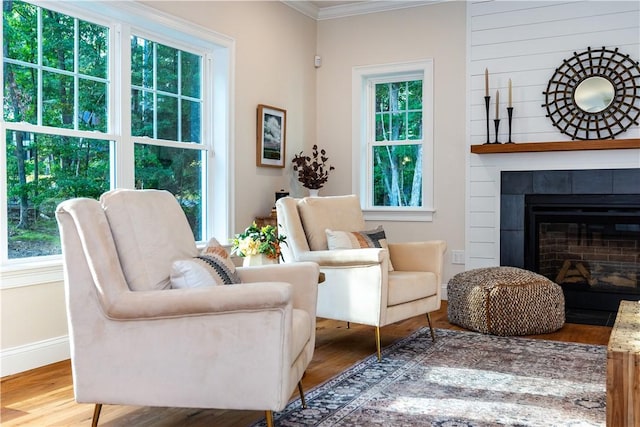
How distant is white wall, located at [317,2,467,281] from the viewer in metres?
5.36

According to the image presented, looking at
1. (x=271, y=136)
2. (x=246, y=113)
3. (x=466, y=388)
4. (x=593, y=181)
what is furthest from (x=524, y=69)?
(x=466, y=388)

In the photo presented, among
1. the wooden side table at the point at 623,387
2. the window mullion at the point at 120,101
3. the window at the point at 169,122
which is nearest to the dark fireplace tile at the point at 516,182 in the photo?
the window at the point at 169,122

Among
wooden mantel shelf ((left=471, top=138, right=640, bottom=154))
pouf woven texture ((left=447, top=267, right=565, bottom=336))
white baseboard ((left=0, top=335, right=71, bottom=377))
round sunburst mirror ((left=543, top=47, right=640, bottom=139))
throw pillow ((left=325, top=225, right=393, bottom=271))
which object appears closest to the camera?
white baseboard ((left=0, top=335, right=71, bottom=377))

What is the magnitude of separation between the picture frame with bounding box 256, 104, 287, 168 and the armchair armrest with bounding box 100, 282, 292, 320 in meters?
3.05

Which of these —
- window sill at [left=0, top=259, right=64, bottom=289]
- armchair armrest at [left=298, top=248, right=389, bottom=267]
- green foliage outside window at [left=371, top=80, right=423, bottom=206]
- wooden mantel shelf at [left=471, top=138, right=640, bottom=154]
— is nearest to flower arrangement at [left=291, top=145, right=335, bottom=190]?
green foliage outside window at [left=371, top=80, right=423, bottom=206]

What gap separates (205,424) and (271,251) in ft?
3.46

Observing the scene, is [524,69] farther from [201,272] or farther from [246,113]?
[201,272]

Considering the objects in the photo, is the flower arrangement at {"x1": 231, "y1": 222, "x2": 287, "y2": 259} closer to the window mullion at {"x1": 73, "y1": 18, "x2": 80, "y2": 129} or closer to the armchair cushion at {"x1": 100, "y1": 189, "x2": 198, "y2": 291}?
the armchair cushion at {"x1": 100, "y1": 189, "x2": 198, "y2": 291}

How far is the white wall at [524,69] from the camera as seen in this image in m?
4.74

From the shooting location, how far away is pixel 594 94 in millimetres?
4781

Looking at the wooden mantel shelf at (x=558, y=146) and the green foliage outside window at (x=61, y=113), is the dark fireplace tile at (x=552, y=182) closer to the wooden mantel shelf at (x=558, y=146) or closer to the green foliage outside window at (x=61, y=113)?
the wooden mantel shelf at (x=558, y=146)

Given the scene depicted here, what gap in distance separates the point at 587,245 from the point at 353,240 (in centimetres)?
232

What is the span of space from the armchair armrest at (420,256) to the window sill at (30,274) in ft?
6.82

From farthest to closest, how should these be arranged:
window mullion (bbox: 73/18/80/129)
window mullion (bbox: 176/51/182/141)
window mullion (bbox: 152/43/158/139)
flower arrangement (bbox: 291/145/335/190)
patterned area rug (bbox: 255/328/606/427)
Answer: flower arrangement (bbox: 291/145/335/190) → window mullion (bbox: 176/51/182/141) → window mullion (bbox: 152/43/158/139) → window mullion (bbox: 73/18/80/129) → patterned area rug (bbox: 255/328/606/427)
